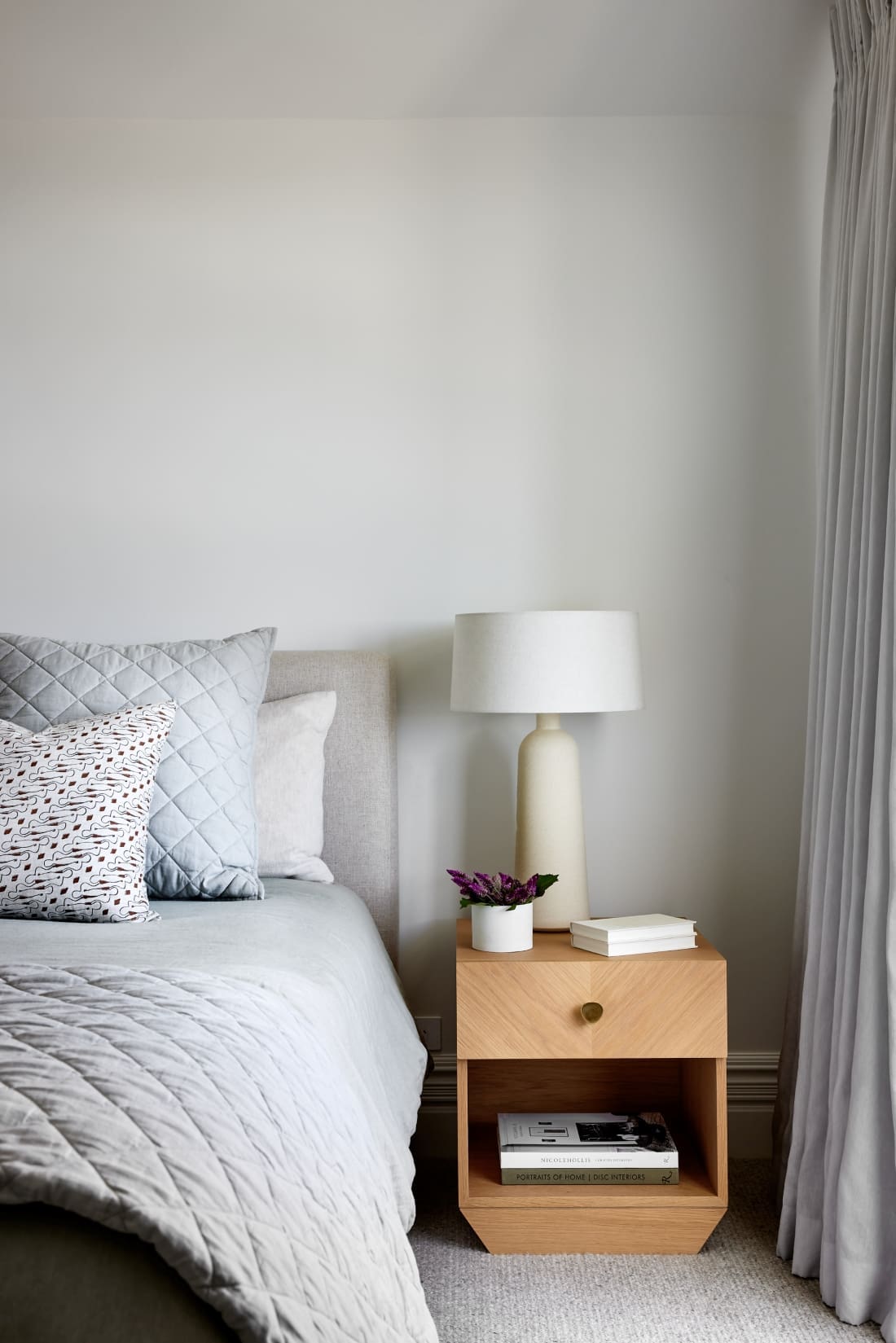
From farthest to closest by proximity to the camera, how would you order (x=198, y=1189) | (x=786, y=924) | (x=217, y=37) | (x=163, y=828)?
(x=786, y=924) → (x=217, y=37) → (x=163, y=828) → (x=198, y=1189)

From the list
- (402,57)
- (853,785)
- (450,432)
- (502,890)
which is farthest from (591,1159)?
(402,57)

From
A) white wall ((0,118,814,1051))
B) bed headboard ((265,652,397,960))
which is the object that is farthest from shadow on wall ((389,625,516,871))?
bed headboard ((265,652,397,960))

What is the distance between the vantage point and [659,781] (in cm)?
250

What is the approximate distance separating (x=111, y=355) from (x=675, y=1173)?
222cm

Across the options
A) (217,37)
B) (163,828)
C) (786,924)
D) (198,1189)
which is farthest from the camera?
(786,924)

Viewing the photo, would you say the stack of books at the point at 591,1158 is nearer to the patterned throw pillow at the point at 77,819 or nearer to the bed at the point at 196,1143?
the bed at the point at 196,1143

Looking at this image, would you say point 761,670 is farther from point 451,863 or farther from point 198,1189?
point 198,1189

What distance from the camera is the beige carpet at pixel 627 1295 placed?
1721 millimetres

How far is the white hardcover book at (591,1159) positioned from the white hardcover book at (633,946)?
0.38 metres

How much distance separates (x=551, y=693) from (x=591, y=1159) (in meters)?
0.91

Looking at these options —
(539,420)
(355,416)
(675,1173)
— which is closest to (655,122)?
(539,420)

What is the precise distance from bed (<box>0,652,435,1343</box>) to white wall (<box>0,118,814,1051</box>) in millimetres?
1011

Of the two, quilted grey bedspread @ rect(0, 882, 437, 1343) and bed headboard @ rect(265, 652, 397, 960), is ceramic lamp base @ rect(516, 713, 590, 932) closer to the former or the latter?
bed headboard @ rect(265, 652, 397, 960)

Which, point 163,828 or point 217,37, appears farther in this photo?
point 217,37
